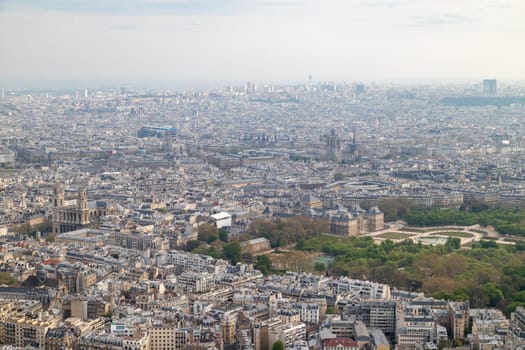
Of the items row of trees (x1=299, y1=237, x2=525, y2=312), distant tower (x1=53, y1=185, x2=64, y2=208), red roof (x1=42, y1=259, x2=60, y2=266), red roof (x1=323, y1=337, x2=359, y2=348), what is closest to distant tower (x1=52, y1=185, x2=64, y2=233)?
distant tower (x1=53, y1=185, x2=64, y2=208)

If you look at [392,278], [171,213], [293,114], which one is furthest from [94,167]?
[293,114]

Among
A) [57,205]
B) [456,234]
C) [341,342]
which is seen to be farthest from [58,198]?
[341,342]

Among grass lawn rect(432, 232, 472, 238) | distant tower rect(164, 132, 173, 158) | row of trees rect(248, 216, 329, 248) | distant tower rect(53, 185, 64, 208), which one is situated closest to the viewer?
row of trees rect(248, 216, 329, 248)

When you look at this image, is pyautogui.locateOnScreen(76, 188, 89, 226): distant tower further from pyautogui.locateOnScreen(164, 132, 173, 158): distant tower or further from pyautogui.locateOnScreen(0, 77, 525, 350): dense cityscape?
pyautogui.locateOnScreen(164, 132, 173, 158): distant tower

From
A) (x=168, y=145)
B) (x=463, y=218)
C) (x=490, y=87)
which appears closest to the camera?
(x=463, y=218)

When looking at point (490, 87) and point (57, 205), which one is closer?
point (57, 205)

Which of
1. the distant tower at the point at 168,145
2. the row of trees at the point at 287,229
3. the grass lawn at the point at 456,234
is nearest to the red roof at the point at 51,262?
the row of trees at the point at 287,229

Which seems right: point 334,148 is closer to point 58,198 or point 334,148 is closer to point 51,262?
point 58,198

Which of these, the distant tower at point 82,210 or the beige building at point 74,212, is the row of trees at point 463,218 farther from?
the distant tower at point 82,210
